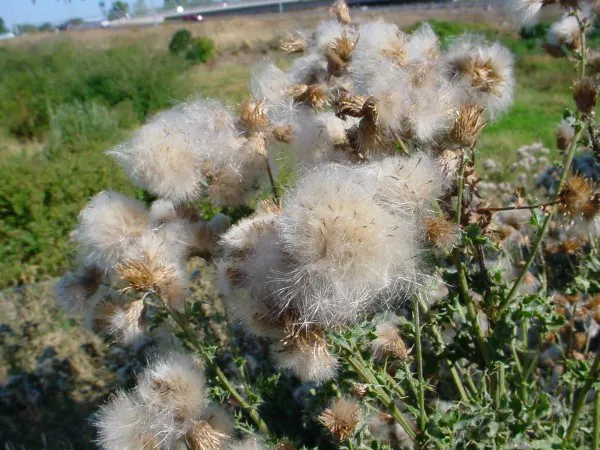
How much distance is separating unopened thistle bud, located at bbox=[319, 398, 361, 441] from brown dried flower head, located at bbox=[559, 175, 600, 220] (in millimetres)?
720

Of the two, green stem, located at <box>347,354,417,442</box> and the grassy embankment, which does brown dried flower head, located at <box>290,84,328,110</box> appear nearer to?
the grassy embankment

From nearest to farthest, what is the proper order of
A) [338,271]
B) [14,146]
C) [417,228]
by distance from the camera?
[338,271], [417,228], [14,146]

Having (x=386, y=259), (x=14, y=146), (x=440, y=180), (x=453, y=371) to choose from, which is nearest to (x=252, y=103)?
(x=440, y=180)

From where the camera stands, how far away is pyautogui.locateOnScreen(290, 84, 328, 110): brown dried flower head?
1.60 m

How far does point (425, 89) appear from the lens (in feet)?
4.80

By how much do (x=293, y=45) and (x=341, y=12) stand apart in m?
0.19

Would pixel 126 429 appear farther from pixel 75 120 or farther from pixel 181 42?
pixel 181 42

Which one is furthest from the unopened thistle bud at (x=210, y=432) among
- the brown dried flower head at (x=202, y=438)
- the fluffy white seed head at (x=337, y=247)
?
the fluffy white seed head at (x=337, y=247)

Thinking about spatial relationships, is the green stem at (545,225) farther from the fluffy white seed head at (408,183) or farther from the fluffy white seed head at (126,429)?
the fluffy white seed head at (126,429)

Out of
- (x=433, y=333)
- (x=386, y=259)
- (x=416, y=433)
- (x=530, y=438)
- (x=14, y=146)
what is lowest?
(x=14, y=146)

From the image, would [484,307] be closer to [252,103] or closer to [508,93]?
[508,93]

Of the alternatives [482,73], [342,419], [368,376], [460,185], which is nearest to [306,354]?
[368,376]

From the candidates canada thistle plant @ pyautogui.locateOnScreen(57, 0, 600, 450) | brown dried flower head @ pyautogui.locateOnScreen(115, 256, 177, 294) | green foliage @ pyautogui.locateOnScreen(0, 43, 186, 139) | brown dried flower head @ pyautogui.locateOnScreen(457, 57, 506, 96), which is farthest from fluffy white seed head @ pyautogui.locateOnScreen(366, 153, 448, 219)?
green foliage @ pyautogui.locateOnScreen(0, 43, 186, 139)

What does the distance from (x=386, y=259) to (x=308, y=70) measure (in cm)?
Result: 83
